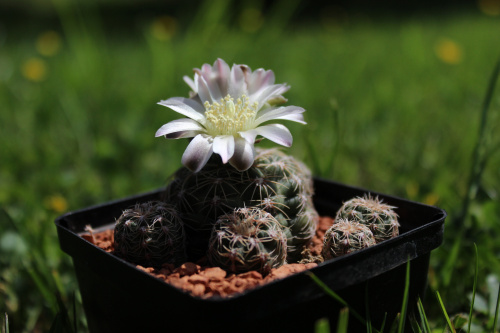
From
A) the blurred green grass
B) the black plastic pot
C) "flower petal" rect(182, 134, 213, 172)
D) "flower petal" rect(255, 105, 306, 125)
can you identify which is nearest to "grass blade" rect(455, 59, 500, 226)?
the blurred green grass

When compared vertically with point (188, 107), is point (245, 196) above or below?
below

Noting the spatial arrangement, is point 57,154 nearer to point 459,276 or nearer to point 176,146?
point 176,146

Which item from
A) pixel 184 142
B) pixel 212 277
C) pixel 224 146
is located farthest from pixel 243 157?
pixel 184 142

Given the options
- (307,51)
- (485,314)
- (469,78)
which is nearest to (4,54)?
(307,51)

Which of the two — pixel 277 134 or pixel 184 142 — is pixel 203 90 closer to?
pixel 277 134

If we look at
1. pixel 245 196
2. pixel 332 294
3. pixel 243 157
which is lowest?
pixel 332 294

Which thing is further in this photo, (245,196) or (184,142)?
(184,142)

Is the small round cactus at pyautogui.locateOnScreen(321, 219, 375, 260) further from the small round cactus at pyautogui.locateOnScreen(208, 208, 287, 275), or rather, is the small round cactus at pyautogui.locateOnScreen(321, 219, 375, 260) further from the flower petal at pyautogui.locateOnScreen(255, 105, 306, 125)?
the flower petal at pyautogui.locateOnScreen(255, 105, 306, 125)
